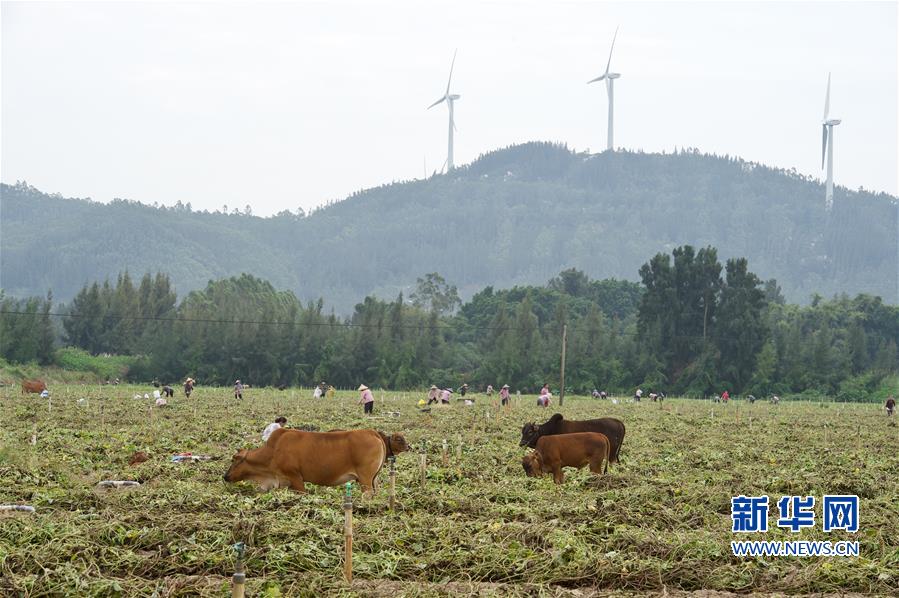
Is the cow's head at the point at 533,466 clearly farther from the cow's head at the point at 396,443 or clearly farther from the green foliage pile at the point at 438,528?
the cow's head at the point at 396,443

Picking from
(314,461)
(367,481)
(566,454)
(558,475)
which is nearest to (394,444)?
(367,481)

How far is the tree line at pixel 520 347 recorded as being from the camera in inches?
3388

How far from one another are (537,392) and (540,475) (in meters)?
67.7

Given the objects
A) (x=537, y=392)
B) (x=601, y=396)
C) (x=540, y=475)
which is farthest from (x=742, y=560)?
(x=537, y=392)

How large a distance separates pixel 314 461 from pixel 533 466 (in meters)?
4.22

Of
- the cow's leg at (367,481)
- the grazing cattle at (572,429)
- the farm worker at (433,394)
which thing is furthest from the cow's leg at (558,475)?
the farm worker at (433,394)

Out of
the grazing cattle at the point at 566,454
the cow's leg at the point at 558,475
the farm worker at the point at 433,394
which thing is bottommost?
the farm worker at the point at 433,394

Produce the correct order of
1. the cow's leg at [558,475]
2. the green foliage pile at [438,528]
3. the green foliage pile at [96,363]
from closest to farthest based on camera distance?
the green foliage pile at [438,528] < the cow's leg at [558,475] < the green foliage pile at [96,363]

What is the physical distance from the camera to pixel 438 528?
1291 centimetres

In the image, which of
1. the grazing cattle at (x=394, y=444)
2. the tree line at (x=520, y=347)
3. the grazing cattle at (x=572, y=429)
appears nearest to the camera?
the grazing cattle at (x=394, y=444)

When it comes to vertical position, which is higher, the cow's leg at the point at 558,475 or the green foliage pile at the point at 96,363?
the cow's leg at the point at 558,475

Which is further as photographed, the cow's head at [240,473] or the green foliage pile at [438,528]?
the cow's head at [240,473]

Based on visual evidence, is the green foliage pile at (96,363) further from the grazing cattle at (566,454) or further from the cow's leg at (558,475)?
the cow's leg at (558,475)

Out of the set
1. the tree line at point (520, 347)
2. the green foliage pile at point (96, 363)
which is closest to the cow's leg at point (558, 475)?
the tree line at point (520, 347)
